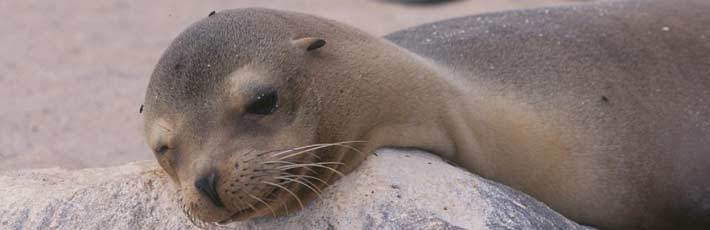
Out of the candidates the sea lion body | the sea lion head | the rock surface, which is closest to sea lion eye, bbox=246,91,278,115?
the sea lion head

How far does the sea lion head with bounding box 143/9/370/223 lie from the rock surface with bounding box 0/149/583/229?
0.09 meters

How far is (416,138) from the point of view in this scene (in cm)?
273

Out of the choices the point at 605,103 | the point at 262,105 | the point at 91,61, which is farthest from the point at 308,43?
the point at 91,61

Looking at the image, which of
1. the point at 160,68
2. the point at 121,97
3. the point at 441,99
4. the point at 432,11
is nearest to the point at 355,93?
the point at 441,99

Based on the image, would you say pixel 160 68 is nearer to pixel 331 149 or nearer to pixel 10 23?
pixel 331 149

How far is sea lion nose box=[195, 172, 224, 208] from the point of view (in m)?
2.30

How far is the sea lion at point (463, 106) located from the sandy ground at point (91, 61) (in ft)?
6.51

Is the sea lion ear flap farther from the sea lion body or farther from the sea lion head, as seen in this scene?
the sea lion body

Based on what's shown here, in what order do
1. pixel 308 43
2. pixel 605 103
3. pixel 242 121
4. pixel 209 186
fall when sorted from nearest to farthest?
pixel 209 186
pixel 242 121
pixel 308 43
pixel 605 103

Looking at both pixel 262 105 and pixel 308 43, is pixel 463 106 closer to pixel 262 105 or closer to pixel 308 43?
pixel 308 43

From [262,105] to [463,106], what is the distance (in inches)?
28.9

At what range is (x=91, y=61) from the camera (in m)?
6.25

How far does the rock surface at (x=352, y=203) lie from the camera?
7.89ft

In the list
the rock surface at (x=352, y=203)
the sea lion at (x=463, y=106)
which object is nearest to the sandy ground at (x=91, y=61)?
the rock surface at (x=352, y=203)
